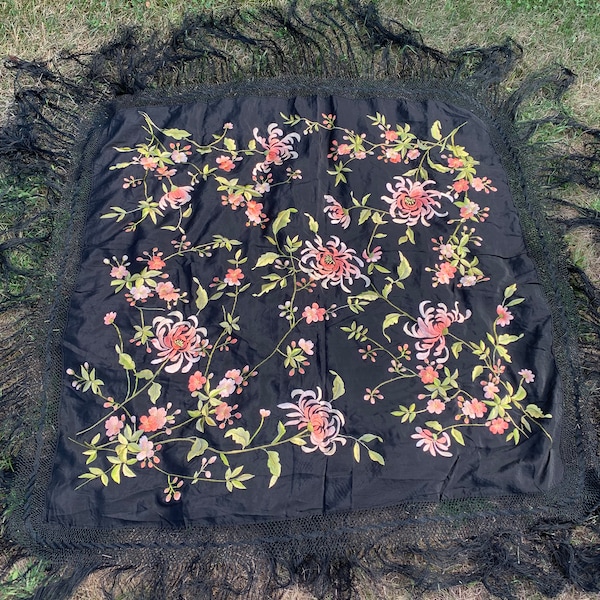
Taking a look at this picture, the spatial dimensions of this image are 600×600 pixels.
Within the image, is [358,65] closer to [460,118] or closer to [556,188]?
[460,118]

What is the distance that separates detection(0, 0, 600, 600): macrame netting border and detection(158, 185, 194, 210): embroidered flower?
0.65 feet

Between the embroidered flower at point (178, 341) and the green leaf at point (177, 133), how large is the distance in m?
0.46

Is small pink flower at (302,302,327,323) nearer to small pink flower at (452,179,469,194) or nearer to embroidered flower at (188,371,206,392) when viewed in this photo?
embroidered flower at (188,371,206,392)

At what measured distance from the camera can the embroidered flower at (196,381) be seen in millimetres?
1061

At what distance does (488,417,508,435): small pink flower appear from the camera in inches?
40.6

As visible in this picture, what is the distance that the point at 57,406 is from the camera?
1.08 meters

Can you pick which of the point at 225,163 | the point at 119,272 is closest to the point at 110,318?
the point at 119,272

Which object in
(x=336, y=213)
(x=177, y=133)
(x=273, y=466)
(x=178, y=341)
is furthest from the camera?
(x=177, y=133)

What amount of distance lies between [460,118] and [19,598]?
139cm

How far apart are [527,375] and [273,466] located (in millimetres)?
533

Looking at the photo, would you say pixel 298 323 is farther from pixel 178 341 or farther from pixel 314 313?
pixel 178 341

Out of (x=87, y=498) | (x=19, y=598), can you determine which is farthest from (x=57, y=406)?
(x=19, y=598)

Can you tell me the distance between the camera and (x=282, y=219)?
1195mm

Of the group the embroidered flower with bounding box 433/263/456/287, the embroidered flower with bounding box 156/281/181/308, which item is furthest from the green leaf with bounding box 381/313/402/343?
the embroidered flower with bounding box 156/281/181/308
